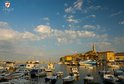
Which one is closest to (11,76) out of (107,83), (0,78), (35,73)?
(0,78)

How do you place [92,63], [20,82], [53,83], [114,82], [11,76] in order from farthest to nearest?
[92,63] < [11,76] < [53,83] < [114,82] < [20,82]

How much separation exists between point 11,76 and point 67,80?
19254 mm

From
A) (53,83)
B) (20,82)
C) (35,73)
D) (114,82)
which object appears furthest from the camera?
(35,73)

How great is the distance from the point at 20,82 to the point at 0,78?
24122 mm

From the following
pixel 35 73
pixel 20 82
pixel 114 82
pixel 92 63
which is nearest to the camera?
pixel 20 82

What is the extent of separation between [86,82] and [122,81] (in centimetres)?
1087

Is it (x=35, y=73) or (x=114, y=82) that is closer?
(x=114, y=82)

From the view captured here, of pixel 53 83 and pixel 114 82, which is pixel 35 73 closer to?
pixel 53 83

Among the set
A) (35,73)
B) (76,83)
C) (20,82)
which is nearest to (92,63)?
(35,73)

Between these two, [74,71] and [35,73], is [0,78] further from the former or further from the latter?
[74,71]

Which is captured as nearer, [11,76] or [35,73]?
[11,76]

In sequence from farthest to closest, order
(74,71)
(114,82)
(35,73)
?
(74,71) → (35,73) → (114,82)

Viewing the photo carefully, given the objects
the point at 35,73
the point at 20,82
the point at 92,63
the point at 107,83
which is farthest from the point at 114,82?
the point at 92,63

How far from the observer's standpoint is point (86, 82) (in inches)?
2136
